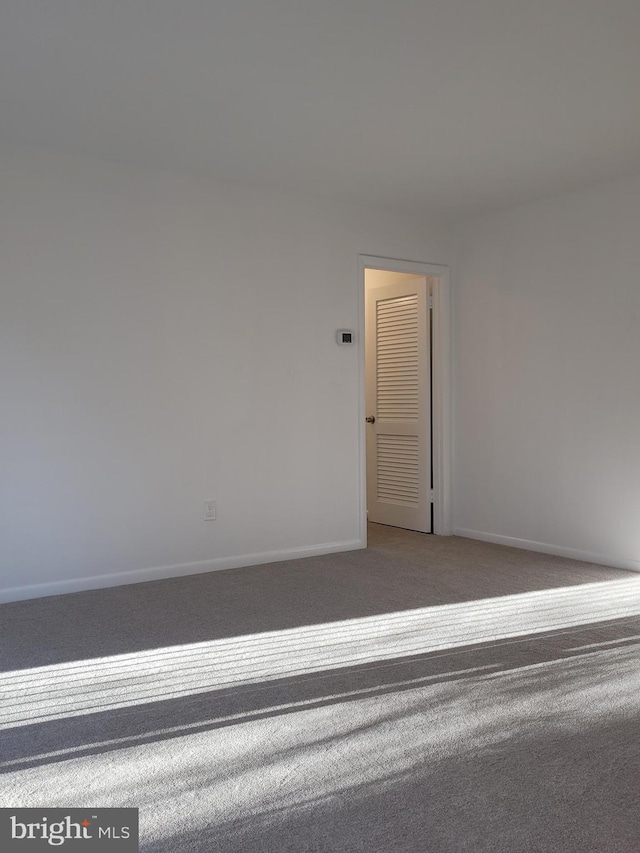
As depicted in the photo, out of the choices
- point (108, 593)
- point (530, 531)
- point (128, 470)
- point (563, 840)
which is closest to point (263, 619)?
point (108, 593)

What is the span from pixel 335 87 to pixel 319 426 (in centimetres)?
246

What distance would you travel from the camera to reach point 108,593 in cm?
439

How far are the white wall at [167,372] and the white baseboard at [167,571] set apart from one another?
0.04 feet

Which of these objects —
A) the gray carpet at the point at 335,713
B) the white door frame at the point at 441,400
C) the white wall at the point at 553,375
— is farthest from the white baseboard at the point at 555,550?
the gray carpet at the point at 335,713

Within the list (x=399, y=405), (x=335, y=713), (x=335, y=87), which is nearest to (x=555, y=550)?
(x=399, y=405)

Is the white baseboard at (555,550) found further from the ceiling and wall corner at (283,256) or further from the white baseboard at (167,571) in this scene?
the white baseboard at (167,571)

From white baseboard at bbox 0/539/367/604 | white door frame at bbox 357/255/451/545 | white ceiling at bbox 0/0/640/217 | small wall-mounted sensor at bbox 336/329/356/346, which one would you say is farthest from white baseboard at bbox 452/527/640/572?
white ceiling at bbox 0/0/640/217

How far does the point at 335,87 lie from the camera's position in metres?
3.49

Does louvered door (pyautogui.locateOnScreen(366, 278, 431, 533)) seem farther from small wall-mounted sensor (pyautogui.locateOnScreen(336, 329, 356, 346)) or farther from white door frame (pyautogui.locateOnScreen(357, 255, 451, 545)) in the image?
small wall-mounted sensor (pyautogui.locateOnScreen(336, 329, 356, 346))

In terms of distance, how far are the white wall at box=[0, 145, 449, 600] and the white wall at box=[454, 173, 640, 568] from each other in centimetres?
86

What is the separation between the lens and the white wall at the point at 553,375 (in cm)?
489

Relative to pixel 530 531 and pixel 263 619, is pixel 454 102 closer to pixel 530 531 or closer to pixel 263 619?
pixel 263 619

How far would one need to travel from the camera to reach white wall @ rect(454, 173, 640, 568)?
4.89 meters

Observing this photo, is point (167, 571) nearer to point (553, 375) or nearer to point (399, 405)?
point (399, 405)
